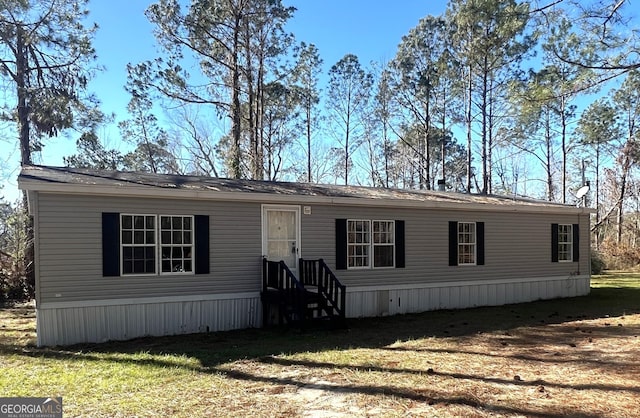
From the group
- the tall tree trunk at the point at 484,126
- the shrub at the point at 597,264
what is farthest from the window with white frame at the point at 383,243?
the shrub at the point at 597,264

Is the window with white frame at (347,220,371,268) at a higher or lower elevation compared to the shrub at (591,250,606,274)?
higher

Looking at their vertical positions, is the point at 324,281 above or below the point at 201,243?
below

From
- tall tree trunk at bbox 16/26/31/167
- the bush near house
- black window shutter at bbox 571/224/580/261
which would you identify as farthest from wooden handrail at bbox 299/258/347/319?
the bush near house

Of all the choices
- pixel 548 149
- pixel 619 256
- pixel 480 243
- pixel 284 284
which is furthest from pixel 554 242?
pixel 548 149

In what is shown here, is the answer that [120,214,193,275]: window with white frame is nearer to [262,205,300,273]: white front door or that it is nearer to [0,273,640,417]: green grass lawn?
[0,273,640,417]: green grass lawn

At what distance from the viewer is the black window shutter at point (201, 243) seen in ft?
27.7

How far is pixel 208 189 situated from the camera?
8570 mm

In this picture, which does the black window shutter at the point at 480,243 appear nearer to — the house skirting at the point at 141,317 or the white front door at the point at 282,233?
the white front door at the point at 282,233

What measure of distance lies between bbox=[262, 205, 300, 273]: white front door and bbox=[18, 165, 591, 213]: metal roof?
11.9 inches

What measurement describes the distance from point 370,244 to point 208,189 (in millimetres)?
3704

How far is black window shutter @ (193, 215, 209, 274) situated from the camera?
8438 millimetres

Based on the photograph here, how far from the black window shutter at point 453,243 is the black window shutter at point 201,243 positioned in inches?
228

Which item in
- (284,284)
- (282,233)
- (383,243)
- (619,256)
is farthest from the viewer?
(619,256)

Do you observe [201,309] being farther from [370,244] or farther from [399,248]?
[399,248]
